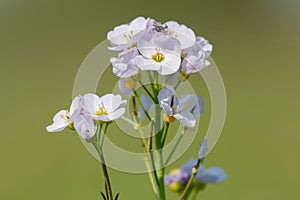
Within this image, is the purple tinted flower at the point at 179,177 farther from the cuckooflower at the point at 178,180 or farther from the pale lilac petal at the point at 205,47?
the pale lilac petal at the point at 205,47

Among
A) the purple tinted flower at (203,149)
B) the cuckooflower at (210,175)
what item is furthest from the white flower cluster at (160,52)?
the cuckooflower at (210,175)

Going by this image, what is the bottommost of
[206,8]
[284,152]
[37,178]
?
[284,152]

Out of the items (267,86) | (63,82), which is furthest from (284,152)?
(63,82)

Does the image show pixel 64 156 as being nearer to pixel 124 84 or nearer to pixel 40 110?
pixel 40 110

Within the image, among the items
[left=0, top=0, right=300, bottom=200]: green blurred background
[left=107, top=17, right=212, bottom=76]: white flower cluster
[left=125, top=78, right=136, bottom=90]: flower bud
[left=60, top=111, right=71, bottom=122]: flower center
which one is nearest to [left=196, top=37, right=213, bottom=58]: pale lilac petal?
[left=107, top=17, right=212, bottom=76]: white flower cluster

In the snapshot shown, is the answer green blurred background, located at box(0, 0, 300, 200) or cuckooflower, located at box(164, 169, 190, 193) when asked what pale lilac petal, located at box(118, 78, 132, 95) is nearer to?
cuckooflower, located at box(164, 169, 190, 193)

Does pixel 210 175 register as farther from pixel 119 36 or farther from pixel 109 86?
pixel 109 86

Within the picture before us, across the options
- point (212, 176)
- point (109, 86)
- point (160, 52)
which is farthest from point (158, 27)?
point (109, 86)
